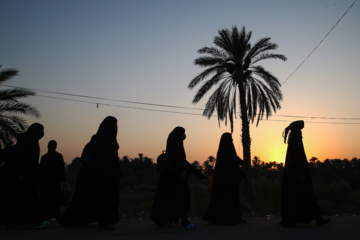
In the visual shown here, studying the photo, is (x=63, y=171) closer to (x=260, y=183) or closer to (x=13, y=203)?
(x=13, y=203)

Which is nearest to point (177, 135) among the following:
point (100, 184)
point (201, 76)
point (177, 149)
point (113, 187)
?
point (177, 149)

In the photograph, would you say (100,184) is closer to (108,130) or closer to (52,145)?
(108,130)

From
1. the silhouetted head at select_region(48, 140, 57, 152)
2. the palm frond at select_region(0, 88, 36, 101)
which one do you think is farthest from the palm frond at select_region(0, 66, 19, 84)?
the silhouetted head at select_region(48, 140, 57, 152)

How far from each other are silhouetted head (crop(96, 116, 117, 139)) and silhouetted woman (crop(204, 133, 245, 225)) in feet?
7.84

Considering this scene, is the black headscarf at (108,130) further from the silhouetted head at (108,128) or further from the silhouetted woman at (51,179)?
the silhouetted woman at (51,179)

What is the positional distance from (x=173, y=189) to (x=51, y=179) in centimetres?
250

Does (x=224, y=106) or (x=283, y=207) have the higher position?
(x=224, y=106)

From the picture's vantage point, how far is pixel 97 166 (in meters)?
6.34

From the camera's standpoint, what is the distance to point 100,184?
20.9ft

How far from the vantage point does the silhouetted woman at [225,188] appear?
719 centimetres

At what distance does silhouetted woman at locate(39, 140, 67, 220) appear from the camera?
7.11 meters

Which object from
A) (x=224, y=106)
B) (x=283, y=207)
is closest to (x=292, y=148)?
(x=283, y=207)

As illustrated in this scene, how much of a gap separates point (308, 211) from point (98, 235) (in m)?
3.69

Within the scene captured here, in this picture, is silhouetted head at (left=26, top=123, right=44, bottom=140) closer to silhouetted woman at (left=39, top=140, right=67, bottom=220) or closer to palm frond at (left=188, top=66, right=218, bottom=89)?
silhouetted woman at (left=39, top=140, right=67, bottom=220)
